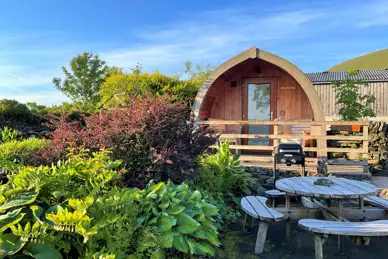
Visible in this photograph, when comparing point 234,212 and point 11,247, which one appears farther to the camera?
point 234,212

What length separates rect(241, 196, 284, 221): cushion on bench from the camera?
144 inches

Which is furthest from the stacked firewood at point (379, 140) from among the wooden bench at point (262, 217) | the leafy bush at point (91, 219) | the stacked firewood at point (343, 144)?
the leafy bush at point (91, 219)

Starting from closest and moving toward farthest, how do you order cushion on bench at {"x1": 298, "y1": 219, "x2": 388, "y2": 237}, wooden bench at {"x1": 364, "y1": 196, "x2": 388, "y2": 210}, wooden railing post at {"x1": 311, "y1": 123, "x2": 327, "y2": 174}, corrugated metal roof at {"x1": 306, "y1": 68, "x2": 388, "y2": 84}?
cushion on bench at {"x1": 298, "y1": 219, "x2": 388, "y2": 237} < wooden bench at {"x1": 364, "y1": 196, "x2": 388, "y2": 210} < wooden railing post at {"x1": 311, "y1": 123, "x2": 327, "y2": 174} < corrugated metal roof at {"x1": 306, "y1": 68, "x2": 388, "y2": 84}

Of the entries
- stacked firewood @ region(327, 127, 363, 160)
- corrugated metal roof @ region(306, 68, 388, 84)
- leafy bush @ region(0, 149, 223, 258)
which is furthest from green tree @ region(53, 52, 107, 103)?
leafy bush @ region(0, 149, 223, 258)

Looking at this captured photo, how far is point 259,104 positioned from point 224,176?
17.7 feet

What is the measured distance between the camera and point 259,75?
404 inches

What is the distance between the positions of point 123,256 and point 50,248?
483 mm

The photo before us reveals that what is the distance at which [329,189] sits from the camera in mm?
3979

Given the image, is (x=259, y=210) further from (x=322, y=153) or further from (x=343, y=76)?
(x=343, y=76)

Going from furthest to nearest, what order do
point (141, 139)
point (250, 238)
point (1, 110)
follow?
point (1, 110), point (250, 238), point (141, 139)

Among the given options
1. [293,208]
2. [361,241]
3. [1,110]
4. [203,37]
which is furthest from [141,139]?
[1,110]

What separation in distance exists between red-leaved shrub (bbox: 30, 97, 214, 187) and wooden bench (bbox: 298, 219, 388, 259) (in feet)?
4.91

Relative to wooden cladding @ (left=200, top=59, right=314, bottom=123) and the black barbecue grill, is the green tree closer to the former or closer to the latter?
wooden cladding @ (left=200, top=59, right=314, bottom=123)

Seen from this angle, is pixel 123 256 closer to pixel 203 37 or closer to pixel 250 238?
pixel 250 238
